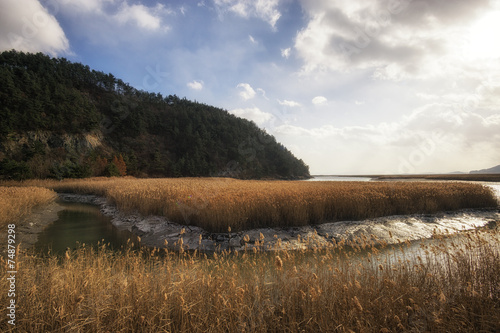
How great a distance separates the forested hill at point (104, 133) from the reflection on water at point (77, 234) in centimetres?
2954

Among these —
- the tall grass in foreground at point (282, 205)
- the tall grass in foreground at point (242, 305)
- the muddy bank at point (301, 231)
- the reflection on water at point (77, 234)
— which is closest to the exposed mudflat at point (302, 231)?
the muddy bank at point (301, 231)

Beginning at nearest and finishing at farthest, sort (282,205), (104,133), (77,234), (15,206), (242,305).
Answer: (242,305)
(77,234)
(282,205)
(15,206)
(104,133)

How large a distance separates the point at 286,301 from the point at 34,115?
58.8 metres

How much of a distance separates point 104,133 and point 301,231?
74.8 metres

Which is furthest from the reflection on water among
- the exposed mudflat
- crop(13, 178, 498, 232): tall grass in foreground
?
crop(13, 178, 498, 232): tall grass in foreground

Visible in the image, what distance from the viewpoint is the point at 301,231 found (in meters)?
9.31

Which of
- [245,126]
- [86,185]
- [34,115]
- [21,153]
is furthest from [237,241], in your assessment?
[245,126]

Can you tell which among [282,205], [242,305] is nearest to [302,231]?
[282,205]

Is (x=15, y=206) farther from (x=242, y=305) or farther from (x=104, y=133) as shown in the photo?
(x=104, y=133)

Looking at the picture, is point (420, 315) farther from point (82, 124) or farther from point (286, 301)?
point (82, 124)

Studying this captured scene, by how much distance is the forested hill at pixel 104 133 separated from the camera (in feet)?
130

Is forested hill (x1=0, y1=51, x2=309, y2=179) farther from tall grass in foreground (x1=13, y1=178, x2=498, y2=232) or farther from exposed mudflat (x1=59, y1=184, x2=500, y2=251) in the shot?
exposed mudflat (x1=59, y1=184, x2=500, y2=251)

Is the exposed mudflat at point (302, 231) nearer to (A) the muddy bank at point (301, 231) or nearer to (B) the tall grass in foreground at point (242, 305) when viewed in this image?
(A) the muddy bank at point (301, 231)

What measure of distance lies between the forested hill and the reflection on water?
29.5 meters
